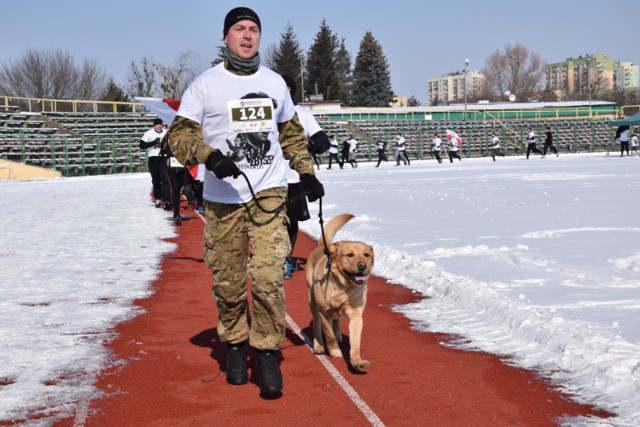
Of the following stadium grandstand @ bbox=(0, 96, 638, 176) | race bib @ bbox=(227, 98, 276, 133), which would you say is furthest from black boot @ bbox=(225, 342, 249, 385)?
stadium grandstand @ bbox=(0, 96, 638, 176)

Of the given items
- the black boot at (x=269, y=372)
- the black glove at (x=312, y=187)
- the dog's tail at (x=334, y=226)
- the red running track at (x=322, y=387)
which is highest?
the black glove at (x=312, y=187)

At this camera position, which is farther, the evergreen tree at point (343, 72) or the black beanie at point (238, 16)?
the evergreen tree at point (343, 72)

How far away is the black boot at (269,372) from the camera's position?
444 cm

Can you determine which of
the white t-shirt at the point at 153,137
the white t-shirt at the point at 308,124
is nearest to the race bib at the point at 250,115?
the white t-shirt at the point at 308,124

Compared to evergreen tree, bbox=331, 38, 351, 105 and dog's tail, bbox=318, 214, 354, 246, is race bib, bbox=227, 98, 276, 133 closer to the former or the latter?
dog's tail, bbox=318, 214, 354, 246

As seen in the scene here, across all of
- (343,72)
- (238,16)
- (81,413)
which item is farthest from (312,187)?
(343,72)

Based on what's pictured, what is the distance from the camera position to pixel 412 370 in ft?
16.7

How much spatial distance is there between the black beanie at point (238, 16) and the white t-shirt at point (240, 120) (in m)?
0.24

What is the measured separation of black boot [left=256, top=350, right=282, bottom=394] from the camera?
4.44 meters

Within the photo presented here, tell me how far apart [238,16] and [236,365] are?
1966mm

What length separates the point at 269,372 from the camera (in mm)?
4516

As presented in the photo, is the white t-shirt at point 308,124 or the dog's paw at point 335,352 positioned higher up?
the white t-shirt at point 308,124

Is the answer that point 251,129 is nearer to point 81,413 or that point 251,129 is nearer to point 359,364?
point 359,364

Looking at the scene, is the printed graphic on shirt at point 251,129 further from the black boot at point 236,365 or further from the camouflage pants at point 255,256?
the black boot at point 236,365
